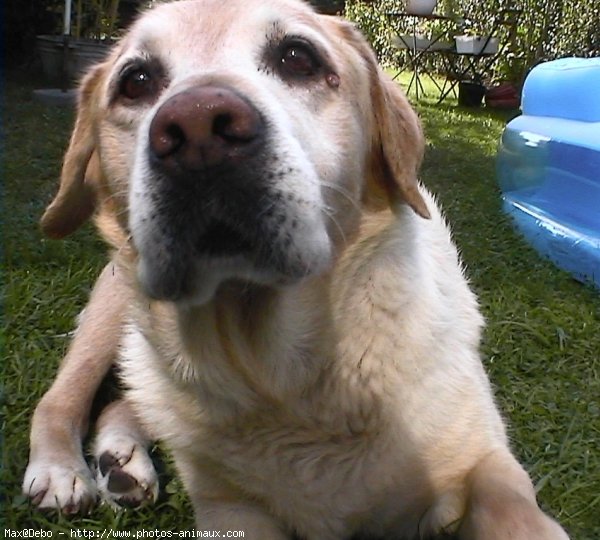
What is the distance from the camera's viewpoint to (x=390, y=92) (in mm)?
2080

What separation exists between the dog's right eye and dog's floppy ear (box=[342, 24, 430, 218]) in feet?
1.83

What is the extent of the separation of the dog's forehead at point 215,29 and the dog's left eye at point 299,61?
0.14ft

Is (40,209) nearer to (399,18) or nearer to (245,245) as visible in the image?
(245,245)

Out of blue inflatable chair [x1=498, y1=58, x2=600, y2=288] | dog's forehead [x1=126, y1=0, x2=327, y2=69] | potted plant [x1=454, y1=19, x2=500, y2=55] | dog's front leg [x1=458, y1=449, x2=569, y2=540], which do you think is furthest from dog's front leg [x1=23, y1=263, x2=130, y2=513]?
potted plant [x1=454, y1=19, x2=500, y2=55]

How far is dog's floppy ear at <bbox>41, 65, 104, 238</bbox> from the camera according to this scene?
213 cm

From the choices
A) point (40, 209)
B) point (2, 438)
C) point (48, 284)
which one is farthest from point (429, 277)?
point (40, 209)

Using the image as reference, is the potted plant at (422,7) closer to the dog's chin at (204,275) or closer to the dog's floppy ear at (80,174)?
the dog's floppy ear at (80,174)

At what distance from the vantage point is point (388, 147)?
6.65 feet

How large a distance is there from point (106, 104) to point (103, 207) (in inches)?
12.1

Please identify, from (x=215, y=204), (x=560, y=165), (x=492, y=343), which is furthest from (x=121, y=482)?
(x=560, y=165)

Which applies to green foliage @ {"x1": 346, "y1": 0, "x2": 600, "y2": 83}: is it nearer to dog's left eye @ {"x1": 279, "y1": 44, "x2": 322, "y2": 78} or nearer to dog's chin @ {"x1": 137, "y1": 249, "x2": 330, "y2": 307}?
dog's left eye @ {"x1": 279, "y1": 44, "x2": 322, "y2": 78}

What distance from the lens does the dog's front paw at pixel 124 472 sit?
2131mm

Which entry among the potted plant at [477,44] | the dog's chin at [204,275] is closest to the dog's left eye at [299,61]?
the dog's chin at [204,275]

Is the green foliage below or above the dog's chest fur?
below
